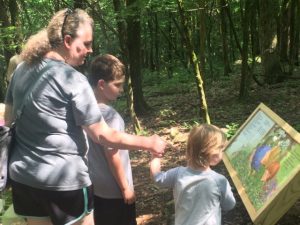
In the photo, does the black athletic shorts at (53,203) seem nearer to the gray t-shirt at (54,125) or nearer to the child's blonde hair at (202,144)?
the gray t-shirt at (54,125)

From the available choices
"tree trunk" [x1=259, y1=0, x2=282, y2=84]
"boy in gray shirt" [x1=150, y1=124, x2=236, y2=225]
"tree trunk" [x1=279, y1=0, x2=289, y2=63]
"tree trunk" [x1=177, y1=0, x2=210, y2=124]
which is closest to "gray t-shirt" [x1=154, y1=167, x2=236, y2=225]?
"boy in gray shirt" [x1=150, y1=124, x2=236, y2=225]

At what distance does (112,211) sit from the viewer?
3.18 metres

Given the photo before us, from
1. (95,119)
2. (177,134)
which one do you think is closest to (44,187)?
(95,119)

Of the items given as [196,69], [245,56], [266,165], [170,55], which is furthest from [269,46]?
[170,55]

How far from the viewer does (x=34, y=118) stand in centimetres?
262

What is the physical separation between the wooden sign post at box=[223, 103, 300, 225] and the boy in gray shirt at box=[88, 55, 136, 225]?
831 millimetres

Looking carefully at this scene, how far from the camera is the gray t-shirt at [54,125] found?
2592 millimetres

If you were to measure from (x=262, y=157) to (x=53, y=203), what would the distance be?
4.64ft

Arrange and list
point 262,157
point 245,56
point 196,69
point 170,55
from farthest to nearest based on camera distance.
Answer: point 170,55
point 245,56
point 196,69
point 262,157

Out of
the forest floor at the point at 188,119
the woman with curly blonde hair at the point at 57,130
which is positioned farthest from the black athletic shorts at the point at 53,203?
the forest floor at the point at 188,119

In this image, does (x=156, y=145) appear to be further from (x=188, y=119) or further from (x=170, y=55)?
(x=170, y=55)

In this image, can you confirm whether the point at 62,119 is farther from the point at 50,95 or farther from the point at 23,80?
the point at 23,80

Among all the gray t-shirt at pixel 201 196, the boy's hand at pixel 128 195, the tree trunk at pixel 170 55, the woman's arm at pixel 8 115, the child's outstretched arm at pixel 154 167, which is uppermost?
the woman's arm at pixel 8 115

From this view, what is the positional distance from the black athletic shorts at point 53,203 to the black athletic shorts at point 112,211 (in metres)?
0.35
